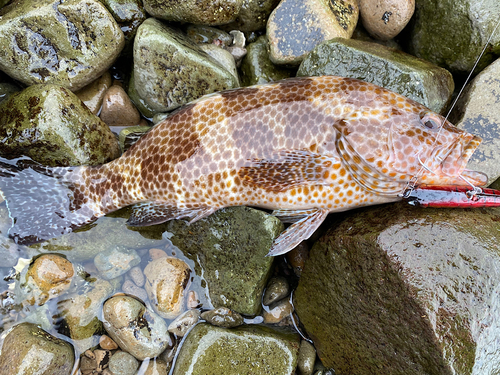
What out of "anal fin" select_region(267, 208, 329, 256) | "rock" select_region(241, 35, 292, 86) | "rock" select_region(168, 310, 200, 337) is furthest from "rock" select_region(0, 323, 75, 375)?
"rock" select_region(241, 35, 292, 86)

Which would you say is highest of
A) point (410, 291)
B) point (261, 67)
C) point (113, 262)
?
point (261, 67)

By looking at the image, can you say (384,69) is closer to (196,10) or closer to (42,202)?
(196,10)

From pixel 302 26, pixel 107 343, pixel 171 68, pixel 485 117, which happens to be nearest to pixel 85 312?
pixel 107 343

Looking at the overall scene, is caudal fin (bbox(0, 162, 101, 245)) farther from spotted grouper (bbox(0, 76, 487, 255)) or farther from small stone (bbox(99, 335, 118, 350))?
small stone (bbox(99, 335, 118, 350))

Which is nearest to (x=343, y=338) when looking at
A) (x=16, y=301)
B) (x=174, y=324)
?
(x=174, y=324)

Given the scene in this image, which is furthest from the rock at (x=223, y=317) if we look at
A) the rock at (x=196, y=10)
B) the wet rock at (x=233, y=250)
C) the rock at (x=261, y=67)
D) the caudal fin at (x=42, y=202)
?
the rock at (x=196, y=10)

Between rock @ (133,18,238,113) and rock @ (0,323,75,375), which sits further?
rock @ (133,18,238,113)

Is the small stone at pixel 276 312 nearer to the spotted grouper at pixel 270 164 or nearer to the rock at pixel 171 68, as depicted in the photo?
the spotted grouper at pixel 270 164
